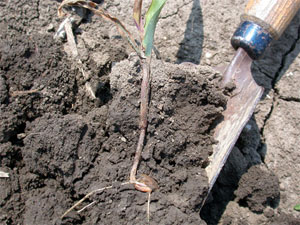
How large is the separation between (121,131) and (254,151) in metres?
0.91

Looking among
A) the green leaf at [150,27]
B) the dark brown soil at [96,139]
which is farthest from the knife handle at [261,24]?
the green leaf at [150,27]

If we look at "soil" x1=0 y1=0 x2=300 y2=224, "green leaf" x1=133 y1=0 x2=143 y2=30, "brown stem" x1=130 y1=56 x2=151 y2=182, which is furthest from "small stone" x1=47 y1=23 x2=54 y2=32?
"brown stem" x1=130 y1=56 x2=151 y2=182

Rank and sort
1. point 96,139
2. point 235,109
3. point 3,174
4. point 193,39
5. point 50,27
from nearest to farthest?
point 3,174
point 96,139
point 235,109
point 50,27
point 193,39

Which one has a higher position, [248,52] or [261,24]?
[261,24]

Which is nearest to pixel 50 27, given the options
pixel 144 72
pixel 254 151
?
pixel 144 72

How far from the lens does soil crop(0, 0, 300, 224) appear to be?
1494 millimetres

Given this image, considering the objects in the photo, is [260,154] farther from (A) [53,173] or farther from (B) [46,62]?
(B) [46,62]

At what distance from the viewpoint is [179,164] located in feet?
5.21

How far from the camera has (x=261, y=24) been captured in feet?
5.82

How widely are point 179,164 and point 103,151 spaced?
402mm

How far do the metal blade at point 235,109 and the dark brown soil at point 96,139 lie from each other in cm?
5

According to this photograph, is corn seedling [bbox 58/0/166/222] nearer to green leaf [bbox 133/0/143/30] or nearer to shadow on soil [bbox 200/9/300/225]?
green leaf [bbox 133/0/143/30]

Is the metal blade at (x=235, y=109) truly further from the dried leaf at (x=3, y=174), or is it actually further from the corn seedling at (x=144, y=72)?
the dried leaf at (x=3, y=174)

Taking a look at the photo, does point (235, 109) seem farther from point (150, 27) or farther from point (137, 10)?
point (137, 10)
